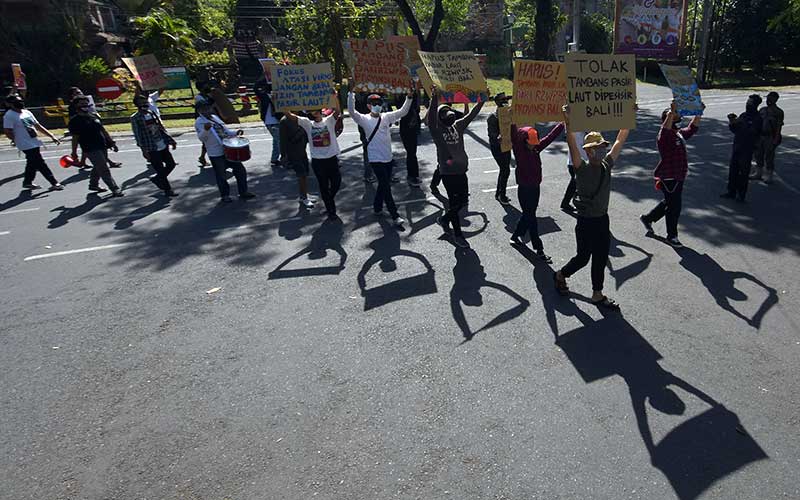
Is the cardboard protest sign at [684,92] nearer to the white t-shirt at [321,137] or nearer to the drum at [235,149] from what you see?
the white t-shirt at [321,137]

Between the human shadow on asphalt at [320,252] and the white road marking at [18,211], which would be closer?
the human shadow on asphalt at [320,252]

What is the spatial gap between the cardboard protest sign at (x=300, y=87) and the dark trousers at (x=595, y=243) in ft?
14.1

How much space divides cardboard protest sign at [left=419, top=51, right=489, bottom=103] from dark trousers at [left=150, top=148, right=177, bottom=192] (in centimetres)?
548

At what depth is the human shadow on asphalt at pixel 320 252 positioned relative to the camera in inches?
255

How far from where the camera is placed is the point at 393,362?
4641mm

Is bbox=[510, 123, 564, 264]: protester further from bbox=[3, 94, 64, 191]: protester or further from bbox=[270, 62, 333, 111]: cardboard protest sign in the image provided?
bbox=[3, 94, 64, 191]: protester

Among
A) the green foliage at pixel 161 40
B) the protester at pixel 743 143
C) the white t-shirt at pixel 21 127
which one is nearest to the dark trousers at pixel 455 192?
the protester at pixel 743 143

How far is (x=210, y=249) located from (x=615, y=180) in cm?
765

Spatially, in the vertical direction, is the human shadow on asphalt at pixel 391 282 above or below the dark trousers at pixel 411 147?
below

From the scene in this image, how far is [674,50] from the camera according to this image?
28.6 m

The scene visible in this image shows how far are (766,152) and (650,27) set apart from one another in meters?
22.2

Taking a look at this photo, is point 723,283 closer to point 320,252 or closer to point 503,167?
point 503,167

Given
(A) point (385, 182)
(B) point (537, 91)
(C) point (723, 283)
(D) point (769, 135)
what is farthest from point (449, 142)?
(D) point (769, 135)

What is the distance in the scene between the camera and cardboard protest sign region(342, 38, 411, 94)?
750 centimetres
